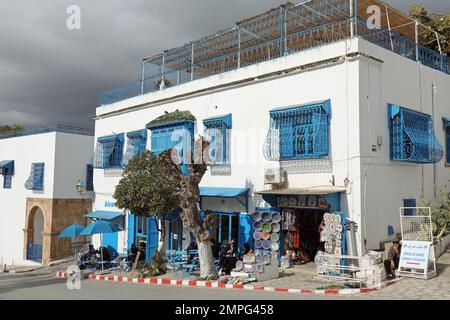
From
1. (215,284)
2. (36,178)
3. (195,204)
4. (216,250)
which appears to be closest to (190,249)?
(216,250)

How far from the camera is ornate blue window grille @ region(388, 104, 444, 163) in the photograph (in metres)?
12.9

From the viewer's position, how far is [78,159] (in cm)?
2484

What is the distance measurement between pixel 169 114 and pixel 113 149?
15.7ft

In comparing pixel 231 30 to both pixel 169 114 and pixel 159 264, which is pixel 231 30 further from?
pixel 159 264

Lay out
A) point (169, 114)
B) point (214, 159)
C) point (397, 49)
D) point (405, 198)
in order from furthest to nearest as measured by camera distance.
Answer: point (169, 114) < point (214, 159) < point (397, 49) < point (405, 198)

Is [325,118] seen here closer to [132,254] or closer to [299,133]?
[299,133]

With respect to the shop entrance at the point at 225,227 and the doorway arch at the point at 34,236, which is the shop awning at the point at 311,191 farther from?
the doorway arch at the point at 34,236

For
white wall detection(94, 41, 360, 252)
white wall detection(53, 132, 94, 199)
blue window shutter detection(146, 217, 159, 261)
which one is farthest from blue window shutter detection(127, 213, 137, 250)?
white wall detection(53, 132, 94, 199)

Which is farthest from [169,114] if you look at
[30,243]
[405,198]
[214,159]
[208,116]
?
[30,243]

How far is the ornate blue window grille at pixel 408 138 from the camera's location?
1286cm

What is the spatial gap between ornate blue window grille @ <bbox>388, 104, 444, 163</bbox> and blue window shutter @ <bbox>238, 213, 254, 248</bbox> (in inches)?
202

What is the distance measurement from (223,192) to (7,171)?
1791 centimetres

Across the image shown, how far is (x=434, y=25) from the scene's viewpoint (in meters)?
19.8

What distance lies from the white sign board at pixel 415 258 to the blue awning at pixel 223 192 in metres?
5.53
